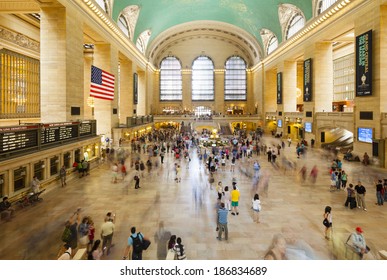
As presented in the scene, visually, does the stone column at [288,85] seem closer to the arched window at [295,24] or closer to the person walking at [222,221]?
the arched window at [295,24]

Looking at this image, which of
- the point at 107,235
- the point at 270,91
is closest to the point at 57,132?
the point at 107,235

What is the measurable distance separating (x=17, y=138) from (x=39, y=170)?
5.46ft

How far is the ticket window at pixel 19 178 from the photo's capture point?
1038 centimetres

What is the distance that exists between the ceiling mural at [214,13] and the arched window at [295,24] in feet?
3.37

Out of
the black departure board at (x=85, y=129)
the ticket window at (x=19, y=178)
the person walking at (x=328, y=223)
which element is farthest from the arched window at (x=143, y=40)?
the person walking at (x=328, y=223)

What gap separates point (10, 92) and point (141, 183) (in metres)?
16.8

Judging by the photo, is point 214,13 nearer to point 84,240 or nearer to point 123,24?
point 123,24

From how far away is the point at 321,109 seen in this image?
1070 inches

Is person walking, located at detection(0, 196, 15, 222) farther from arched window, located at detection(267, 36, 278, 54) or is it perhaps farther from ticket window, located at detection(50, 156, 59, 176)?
arched window, located at detection(267, 36, 278, 54)

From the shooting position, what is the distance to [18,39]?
77.3ft
